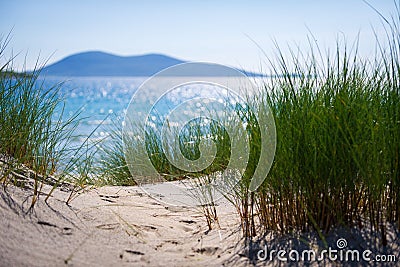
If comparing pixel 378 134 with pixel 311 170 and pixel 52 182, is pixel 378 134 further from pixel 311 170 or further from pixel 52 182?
pixel 52 182

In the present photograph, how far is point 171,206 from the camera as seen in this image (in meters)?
3.24

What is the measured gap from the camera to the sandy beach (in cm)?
199

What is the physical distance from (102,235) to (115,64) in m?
83.4

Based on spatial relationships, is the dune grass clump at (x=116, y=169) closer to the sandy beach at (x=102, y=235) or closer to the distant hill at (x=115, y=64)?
the sandy beach at (x=102, y=235)

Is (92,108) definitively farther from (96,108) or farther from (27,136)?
(27,136)

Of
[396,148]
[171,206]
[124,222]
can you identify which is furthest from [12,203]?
[396,148]

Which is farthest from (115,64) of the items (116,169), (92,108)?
(116,169)

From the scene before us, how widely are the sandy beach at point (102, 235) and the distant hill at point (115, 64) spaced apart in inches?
2548

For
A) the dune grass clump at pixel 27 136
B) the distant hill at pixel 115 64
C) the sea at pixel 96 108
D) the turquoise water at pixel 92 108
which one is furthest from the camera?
the distant hill at pixel 115 64

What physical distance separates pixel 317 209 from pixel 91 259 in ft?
3.39

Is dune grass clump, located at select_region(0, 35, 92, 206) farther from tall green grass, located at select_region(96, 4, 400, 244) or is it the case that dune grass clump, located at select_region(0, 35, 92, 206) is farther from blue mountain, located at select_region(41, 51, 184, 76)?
blue mountain, located at select_region(41, 51, 184, 76)

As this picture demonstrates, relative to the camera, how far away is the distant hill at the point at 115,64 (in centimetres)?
7106

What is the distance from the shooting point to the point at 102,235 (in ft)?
7.59

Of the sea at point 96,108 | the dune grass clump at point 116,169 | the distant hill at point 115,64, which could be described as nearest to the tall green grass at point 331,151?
the sea at point 96,108
